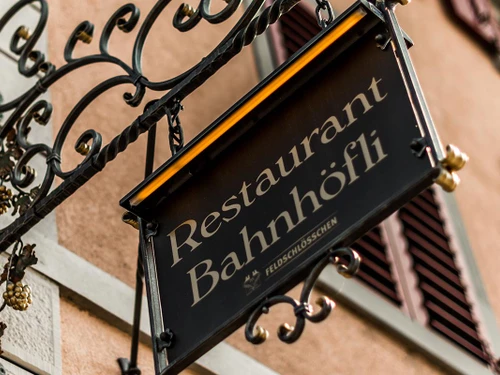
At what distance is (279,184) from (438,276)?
3070 millimetres

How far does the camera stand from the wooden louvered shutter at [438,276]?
5688mm

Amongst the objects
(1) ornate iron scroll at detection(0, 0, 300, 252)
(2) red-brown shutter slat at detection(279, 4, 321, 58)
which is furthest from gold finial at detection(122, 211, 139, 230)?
(2) red-brown shutter slat at detection(279, 4, 321, 58)

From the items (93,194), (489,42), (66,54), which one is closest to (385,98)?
(66,54)

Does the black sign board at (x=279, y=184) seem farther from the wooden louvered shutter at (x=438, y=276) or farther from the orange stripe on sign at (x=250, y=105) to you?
the wooden louvered shutter at (x=438, y=276)

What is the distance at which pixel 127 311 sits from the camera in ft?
13.5

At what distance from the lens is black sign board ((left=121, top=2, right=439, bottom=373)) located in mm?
2824

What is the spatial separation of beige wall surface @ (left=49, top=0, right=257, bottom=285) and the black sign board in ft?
3.52

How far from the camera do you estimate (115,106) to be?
4879 millimetres

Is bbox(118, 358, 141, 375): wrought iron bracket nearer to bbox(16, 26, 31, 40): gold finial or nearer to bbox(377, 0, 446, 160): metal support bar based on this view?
bbox(16, 26, 31, 40): gold finial

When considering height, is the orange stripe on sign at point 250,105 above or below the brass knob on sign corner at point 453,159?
above

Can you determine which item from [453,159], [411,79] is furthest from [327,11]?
[453,159]

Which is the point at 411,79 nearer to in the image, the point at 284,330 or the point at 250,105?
the point at 250,105

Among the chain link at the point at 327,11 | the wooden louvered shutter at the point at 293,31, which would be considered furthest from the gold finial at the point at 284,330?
the wooden louvered shutter at the point at 293,31

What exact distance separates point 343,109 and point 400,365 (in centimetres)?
234
